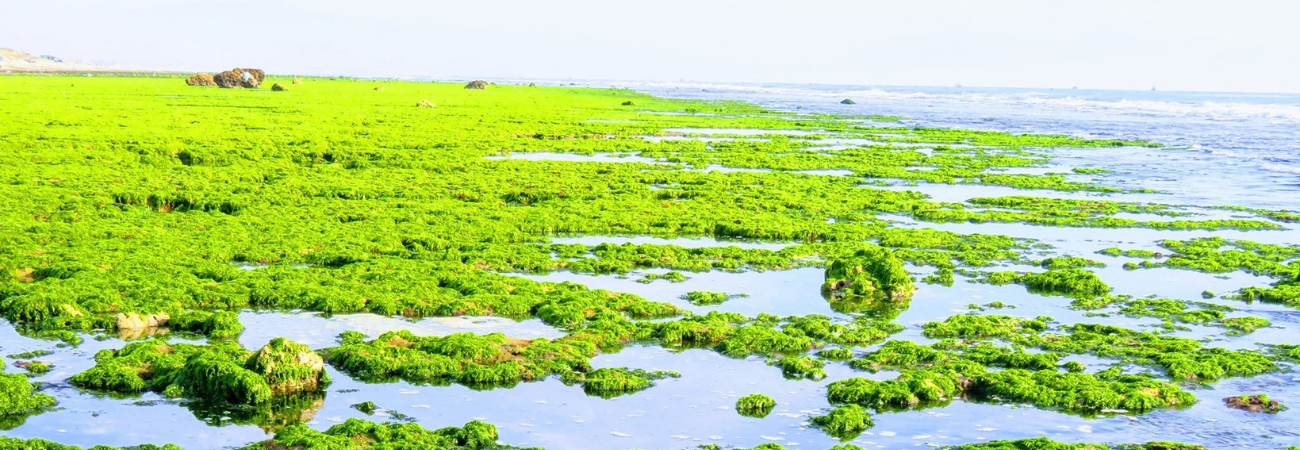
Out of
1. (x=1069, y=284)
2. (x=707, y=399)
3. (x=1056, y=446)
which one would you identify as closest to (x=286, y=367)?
(x=707, y=399)

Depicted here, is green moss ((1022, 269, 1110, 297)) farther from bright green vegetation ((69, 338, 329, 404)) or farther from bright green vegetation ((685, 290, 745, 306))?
bright green vegetation ((69, 338, 329, 404))

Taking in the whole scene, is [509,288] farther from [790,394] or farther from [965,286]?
[965,286]

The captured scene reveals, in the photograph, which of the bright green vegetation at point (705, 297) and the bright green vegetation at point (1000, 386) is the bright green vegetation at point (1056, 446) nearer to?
the bright green vegetation at point (1000, 386)

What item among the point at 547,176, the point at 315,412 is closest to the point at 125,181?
the point at 547,176

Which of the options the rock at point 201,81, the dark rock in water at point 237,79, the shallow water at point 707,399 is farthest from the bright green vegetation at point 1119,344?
the rock at point 201,81

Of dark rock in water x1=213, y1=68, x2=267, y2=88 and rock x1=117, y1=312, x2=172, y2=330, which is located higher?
rock x1=117, y1=312, x2=172, y2=330

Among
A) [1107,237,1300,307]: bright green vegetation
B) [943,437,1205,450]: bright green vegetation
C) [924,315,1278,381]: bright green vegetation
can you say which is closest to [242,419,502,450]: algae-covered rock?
[943,437,1205,450]: bright green vegetation
